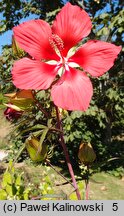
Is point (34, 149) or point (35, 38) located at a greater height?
point (35, 38)

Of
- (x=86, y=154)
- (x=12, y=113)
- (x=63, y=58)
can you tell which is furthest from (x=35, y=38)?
(x=86, y=154)

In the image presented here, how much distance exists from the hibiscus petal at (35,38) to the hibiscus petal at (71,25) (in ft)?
0.09

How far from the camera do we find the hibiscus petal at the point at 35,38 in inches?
27.5

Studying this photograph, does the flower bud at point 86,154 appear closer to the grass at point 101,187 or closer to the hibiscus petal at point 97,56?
the hibiscus petal at point 97,56

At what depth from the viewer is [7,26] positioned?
6.67 meters

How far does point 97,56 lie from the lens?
725 millimetres

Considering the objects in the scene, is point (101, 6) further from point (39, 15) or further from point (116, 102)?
point (116, 102)

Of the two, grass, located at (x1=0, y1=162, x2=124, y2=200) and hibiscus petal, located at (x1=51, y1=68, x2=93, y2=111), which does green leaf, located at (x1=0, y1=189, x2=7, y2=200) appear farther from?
grass, located at (x1=0, y1=162, x2=124, y2=200)

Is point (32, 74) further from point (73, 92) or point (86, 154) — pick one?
point (86, 154)

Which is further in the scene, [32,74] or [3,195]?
[3,195]

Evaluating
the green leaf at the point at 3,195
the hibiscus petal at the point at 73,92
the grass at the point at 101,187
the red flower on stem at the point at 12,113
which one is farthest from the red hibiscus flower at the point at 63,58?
the grass at the point at 101,187

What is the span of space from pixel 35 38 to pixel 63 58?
8cm

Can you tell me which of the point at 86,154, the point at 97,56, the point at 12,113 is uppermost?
the point at 97,56

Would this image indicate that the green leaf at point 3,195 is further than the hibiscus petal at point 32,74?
Yes
